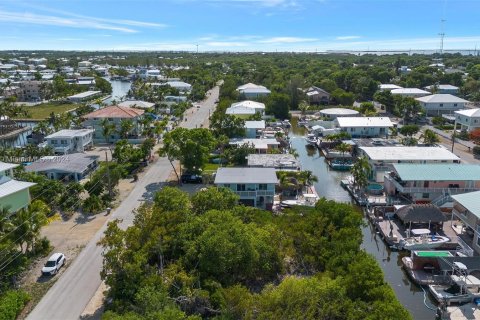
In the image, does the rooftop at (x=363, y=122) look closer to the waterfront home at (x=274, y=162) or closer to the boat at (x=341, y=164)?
the boat at (x=341, y=164)

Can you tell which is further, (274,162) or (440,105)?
(440,105)

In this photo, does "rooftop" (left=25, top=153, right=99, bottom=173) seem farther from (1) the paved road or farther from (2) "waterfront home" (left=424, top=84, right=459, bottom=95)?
(2) "waterfront home" (left=424, top=84, right=459, bottom=95)

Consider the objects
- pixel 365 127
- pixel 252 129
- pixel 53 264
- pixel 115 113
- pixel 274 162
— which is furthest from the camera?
pixel 115 113

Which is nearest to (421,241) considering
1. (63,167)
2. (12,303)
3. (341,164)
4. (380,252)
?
(380,252)

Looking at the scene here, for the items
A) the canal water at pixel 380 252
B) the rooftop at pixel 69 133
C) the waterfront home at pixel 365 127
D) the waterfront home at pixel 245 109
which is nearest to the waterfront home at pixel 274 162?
the canal water at pixel 380 252

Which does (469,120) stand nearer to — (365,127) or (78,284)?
(365,127)

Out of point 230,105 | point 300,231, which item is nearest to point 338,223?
point 300,231

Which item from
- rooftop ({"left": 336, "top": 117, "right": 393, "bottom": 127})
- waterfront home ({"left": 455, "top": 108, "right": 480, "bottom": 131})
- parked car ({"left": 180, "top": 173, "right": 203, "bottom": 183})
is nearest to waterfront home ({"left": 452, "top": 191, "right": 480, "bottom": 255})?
parked car ({"left": 180, "top": 173, "right": 203, "bottom": 183})
